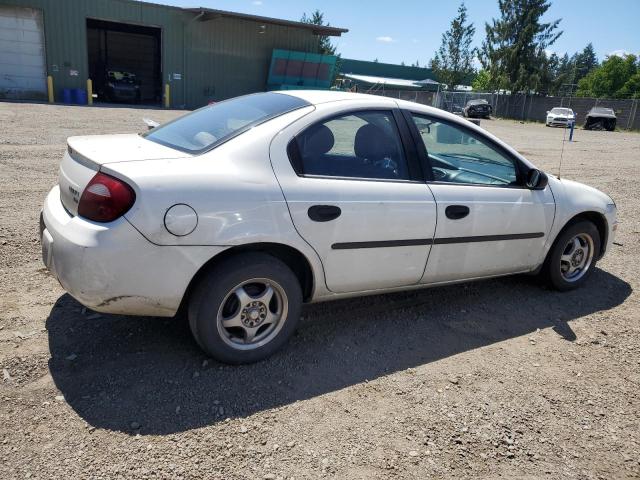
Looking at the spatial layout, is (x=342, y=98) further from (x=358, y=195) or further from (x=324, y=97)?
(x=358, y=195)

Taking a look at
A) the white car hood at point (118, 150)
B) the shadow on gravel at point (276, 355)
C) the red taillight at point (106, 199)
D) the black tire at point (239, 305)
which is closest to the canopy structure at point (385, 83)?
the shadow on gravel at point (276, 355)

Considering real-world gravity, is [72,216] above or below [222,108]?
below

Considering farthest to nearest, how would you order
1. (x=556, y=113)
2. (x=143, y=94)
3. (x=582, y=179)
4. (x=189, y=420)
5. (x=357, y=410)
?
(x=556, y=113), (x=143, y=94), (x=582, y=179), (x=357, y=410), (x=189, y=420)

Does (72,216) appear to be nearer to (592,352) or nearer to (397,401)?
(397,401)

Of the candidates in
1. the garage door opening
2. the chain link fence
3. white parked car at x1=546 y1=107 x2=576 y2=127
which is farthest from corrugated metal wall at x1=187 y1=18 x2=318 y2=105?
white parked car at x1=546 y1=107 x2=576 y2=127

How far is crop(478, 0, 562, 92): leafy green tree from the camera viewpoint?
4962cm

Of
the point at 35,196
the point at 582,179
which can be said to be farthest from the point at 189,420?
the point at 582,179

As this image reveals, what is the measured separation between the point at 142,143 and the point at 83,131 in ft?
37.7

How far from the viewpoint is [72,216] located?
112 inches

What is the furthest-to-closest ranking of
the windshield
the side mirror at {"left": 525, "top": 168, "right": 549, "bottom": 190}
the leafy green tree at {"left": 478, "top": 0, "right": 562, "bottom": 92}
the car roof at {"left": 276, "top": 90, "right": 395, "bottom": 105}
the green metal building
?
1. the leafy green tree at {"left": 478, "top": 0, "right": 562, "bottom": 92}
2. the windshield
3. the green metal building
4. the side mirror at {"left": 525, "top": 168, "right": 549, "bottom": 190}
5. the car roof at {"left": 276, "top": 90, "right": 395, "bottom": 105}

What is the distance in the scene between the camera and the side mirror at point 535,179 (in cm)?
399

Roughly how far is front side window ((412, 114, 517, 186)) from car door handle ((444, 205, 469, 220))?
24 centimetres

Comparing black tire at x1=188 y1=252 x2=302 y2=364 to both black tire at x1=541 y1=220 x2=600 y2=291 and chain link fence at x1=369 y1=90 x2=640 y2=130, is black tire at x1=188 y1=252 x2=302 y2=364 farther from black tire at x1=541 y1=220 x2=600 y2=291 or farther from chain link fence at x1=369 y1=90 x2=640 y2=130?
chain link fence at x1=369 y1=90 x2=640 y2=130

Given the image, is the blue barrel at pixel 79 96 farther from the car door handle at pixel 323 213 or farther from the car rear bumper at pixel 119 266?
the car door handle at pixel 323 213
